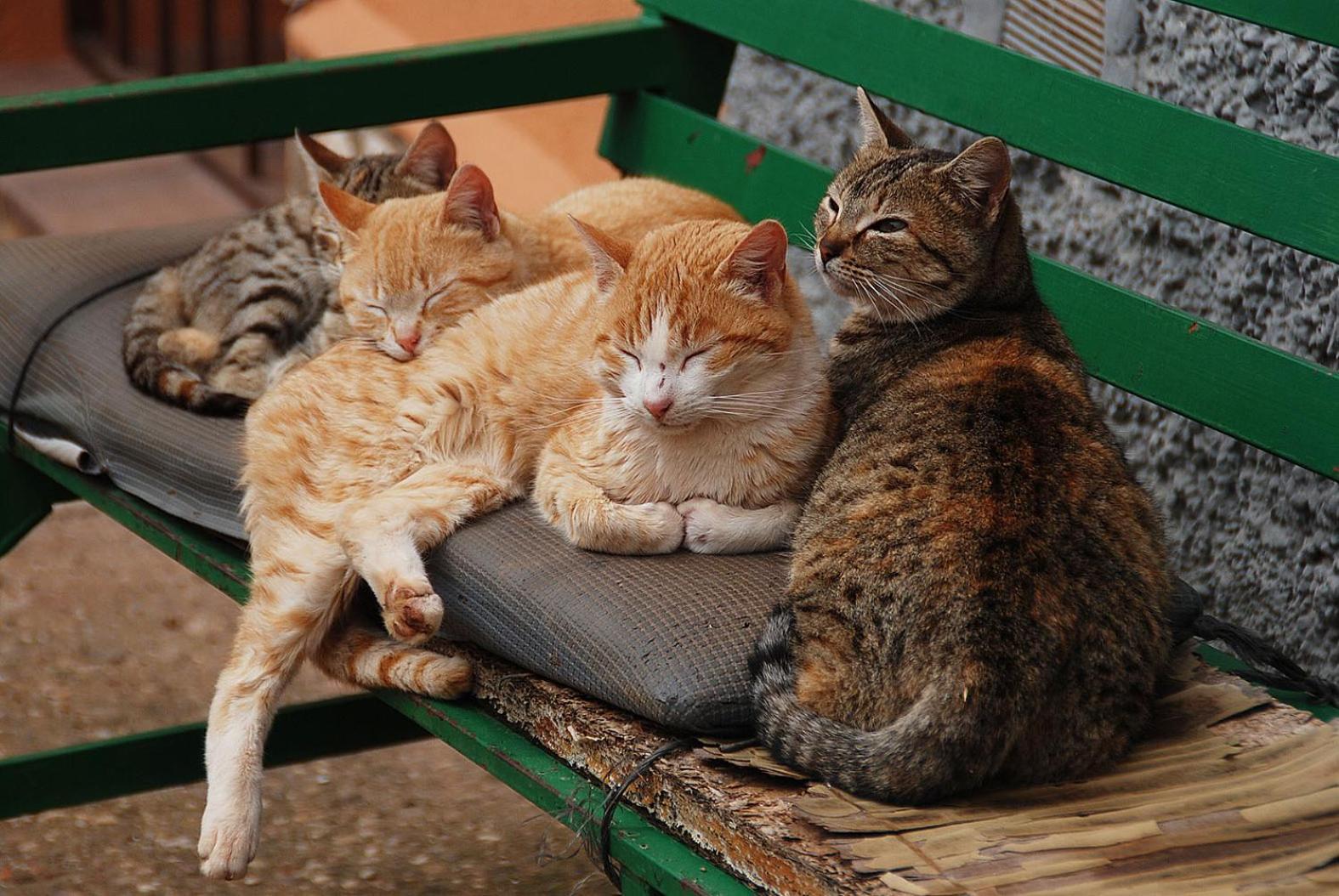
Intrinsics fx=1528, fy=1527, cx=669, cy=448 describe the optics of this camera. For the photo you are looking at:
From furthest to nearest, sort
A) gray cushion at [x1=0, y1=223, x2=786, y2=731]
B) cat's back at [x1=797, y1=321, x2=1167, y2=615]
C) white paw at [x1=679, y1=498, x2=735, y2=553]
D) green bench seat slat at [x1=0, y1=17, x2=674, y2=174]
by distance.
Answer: green bench seat slat at [x1=0, y1=17, x2=674, y2=174] → white paw at [x1=679, y1=498, x2=735, y2=553] → gray cushion at [x1=0, y1=223, x2=786, y2=731] → cat's back at [x1=797, y1=321, x2=1167, y2=615]

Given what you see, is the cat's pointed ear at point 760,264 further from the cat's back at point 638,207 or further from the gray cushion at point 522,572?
the cat's back at point 638,207

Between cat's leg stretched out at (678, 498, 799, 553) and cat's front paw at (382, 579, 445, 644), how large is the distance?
367 millimetres

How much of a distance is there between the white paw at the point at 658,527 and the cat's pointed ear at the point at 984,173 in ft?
2.05

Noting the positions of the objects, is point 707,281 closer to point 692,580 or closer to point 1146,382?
point 692,580

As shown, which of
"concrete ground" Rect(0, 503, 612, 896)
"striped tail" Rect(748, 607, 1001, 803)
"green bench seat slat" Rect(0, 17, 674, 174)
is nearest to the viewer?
"striped tail" Rect(748, 607, 1001, 803)

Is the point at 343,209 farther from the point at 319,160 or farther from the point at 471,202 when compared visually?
the point at 319,160

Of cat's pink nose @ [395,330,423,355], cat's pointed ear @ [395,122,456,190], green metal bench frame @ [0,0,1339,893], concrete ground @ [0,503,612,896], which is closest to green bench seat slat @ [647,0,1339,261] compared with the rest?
green metal bench frame @ [0,0,1339,893]

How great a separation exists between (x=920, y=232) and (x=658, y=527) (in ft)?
1.88

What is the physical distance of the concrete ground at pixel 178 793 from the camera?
310cm

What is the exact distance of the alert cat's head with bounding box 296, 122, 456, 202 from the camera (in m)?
2.93

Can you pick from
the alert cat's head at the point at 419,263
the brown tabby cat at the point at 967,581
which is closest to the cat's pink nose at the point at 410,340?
the alert cat's head at the point at 419,263

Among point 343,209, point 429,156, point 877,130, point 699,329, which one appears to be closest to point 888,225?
point 877,130

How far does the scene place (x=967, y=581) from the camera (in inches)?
69.7

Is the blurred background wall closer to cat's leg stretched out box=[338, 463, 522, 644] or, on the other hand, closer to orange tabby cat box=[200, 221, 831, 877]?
orange tabby cat box=[200, 221, 831, 877]
